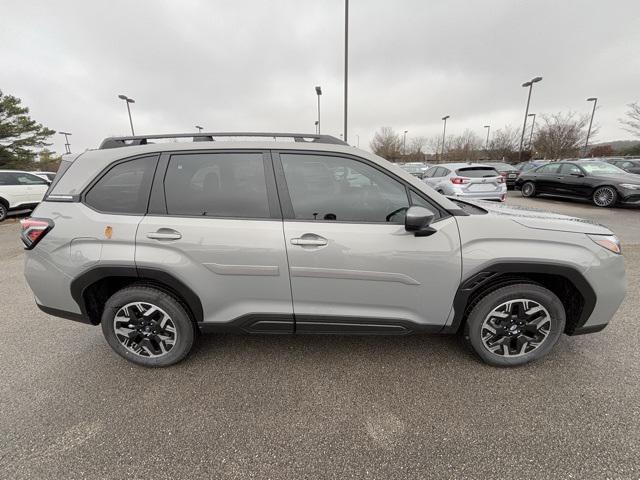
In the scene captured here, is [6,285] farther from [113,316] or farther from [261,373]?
[261,373]

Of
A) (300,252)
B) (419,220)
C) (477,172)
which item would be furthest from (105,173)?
(477,172)

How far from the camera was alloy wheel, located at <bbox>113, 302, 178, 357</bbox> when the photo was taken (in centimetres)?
237

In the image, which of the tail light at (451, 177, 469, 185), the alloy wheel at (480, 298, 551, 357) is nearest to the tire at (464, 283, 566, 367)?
the alloy wheel at (480, 298, 551, 357)

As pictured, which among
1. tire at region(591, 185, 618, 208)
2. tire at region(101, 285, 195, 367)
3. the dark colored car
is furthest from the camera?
tire at region(591, 185, 618, 208)

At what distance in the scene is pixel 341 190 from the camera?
2246 millimetres

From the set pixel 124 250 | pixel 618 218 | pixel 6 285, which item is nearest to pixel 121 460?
pixel 124 250

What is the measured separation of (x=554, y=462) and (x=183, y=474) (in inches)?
81.2

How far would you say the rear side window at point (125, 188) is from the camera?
2242 mm

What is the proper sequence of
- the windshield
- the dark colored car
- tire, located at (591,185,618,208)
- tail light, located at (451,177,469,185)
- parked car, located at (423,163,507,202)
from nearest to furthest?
parked car, located at (423,163,507,202)
tail light, located at (451,177,469,185)
the dark colored car
tire, located at (591,185,618,208)
the windshield

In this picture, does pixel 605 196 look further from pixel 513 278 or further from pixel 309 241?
pixel 309 241

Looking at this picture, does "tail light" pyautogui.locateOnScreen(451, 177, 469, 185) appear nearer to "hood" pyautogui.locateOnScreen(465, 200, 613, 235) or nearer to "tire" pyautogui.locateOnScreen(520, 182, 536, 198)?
"tire" pyautogui.locateOnScreen(520, 182, 536, 198)

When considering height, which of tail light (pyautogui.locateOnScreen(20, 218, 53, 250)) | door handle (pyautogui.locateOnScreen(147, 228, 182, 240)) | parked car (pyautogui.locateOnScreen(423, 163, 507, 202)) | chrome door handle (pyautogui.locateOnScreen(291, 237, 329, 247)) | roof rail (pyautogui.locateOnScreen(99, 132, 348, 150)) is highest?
roof rail (pyautogui.locateOnScreen(99, 132, 348, 150))

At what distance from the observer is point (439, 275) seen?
7.02 ft

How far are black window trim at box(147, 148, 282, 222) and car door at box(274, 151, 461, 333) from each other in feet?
0.21
